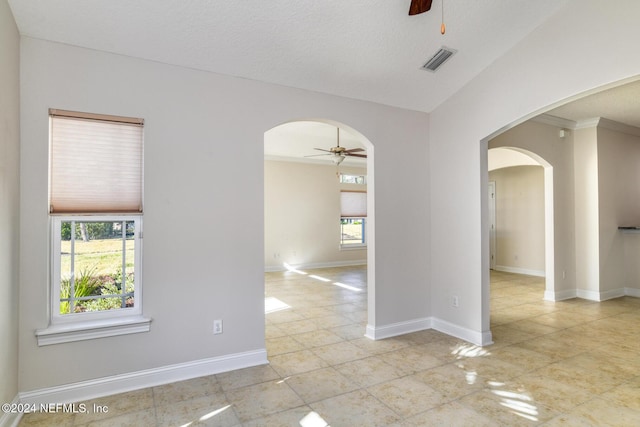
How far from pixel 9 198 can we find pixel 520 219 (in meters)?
8.89

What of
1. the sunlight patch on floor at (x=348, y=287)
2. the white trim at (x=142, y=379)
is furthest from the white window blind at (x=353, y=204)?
the white trim at (x=142, y=379)

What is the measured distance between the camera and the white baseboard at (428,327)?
3.60 m

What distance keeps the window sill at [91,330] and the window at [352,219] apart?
7180 mm

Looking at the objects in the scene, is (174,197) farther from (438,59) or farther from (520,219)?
(520,219)

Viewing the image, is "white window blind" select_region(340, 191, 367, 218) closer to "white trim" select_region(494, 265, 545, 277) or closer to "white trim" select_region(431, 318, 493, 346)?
"white trim" select_region(494, 265, 545, 277)

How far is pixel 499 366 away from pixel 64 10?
4.42 meters

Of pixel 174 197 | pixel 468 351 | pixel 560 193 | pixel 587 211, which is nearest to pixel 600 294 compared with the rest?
pixel 587 211

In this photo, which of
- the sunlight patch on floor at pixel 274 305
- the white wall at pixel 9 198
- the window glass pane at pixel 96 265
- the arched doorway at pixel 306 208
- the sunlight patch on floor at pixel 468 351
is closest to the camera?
the white wall at pixel 9 198

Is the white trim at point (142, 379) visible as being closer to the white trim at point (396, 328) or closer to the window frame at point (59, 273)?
the window frame at point (59, 273)

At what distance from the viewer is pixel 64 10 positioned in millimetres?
2234

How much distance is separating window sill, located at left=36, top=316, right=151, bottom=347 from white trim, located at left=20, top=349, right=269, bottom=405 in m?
0.34

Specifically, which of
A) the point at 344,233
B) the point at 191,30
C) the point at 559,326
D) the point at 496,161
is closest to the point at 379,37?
the point at 191,30

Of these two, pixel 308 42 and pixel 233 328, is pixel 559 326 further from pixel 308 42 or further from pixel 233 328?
pixel 308 42

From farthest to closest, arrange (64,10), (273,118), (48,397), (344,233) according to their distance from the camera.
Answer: (344,233)
(273,118)
(48,397)
(64,10)
